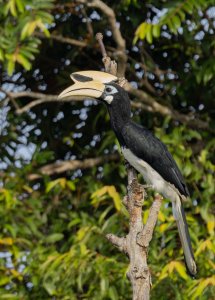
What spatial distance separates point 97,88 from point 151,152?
0.39 m

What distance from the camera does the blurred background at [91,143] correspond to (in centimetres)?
504

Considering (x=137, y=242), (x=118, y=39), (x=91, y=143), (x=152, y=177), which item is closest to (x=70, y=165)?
(x=91, y=143)

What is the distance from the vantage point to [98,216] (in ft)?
18.3

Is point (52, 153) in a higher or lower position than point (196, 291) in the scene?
higher

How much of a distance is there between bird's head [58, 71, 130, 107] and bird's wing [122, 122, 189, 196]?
155mm

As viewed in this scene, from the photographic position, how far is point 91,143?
5969 millimetres

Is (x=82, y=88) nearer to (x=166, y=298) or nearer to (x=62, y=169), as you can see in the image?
(x=166, y=298)

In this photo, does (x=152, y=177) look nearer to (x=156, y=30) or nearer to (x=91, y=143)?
(x=156, y=30)

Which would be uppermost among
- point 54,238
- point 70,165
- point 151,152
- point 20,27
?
point 20,27

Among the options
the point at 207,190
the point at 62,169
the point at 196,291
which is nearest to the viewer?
the point at 196,291

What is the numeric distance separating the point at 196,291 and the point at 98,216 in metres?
1.00

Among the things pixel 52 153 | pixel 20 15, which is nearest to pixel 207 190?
pixel 52 153

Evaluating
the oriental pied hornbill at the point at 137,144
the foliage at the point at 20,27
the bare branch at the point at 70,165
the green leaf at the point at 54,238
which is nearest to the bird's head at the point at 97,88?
the oriental pied hornbill at the point at 137,144

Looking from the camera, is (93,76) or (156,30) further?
(156,30)
